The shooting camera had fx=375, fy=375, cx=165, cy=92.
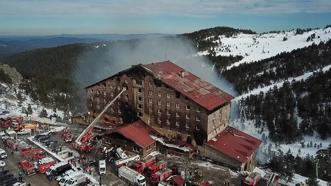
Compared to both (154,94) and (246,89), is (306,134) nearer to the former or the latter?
(246,89)

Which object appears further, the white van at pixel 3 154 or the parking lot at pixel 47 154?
the white van at pixel 3 154

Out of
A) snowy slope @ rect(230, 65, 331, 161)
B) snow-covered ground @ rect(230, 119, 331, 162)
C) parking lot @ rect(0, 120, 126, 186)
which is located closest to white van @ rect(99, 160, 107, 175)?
parking lot @ rect(0, 120, 126, 186)

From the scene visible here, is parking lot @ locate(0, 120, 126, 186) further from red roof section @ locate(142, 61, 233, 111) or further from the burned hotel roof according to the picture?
red roof section @ locate(142, 61, 233, 111)

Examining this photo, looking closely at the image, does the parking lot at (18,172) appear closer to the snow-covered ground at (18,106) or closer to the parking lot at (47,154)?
the parking lot at (47,154)

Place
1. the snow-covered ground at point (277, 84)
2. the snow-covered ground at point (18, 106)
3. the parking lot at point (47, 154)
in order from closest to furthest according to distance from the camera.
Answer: the parking lot at point (47, 154) < the snow-covered ground at point (18, 106) < the snow-covered ground at point (277, 84)

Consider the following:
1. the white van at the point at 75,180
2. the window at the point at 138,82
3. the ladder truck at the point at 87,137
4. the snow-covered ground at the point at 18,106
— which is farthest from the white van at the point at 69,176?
the snow-covered ground at the point at 18,106

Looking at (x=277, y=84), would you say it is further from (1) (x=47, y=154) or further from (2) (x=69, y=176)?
(2) (x=69, y=176)

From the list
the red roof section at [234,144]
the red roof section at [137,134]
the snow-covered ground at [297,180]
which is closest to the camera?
the snow-covered ground at [297,180]
